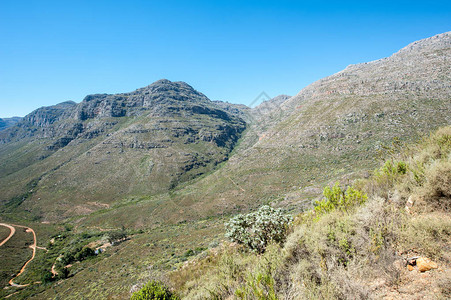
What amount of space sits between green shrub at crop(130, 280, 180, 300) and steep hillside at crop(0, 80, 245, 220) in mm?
75298

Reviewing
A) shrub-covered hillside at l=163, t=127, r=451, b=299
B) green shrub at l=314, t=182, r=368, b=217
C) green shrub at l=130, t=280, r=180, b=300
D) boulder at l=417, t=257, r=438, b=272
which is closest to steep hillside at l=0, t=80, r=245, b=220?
green shrub at l=130, t=280, r=180, b=300

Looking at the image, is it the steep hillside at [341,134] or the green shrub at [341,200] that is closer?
the green shrub at [341,200]

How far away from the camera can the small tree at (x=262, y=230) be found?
8.18 metres

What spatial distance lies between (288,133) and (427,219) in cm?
6855

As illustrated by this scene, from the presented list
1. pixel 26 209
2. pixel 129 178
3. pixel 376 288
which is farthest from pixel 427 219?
pixel 26 209

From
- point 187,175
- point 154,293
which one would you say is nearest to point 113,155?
point 187,175

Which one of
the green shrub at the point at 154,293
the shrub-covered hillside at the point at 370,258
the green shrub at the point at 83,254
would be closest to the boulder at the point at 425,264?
the shrub-covered hillside at the point at 370,258

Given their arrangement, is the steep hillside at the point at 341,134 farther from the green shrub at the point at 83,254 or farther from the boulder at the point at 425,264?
the boulder at the point at 425,264

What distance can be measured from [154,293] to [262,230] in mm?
5066

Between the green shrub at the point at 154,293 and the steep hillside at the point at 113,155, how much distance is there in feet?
247

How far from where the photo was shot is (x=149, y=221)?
5472 cm

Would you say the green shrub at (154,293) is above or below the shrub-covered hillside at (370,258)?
below

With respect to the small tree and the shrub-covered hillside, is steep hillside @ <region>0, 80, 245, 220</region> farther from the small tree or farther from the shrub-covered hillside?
the shrub-covered hillside

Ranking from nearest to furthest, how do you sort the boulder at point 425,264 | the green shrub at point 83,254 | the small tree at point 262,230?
1. the boulder at point 425,264
2. the small tree at point 262,230
3. the green shrub at point 83,254
